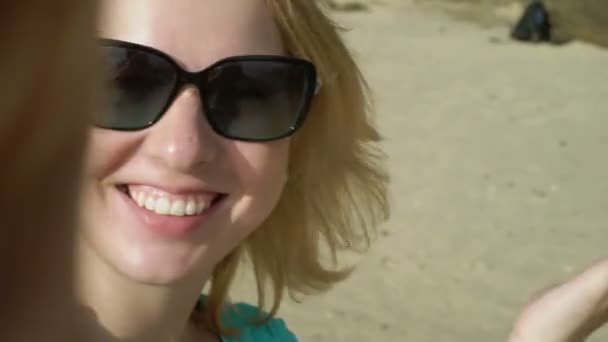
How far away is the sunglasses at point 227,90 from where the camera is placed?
1.18 metres

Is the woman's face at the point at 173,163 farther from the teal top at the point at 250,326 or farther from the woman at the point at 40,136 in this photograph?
the woman at the point at 40,136

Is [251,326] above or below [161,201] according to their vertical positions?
below

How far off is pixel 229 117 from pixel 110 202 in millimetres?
162

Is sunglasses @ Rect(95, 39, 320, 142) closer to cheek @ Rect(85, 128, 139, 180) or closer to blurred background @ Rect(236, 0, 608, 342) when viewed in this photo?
cheek @ Rect(85, 128, 139, 180)

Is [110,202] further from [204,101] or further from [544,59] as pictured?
[544,59]

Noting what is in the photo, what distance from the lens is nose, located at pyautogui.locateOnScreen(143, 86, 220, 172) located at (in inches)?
46.6

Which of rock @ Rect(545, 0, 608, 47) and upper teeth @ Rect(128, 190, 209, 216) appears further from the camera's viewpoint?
rock @ Rect(545, 0, 608, 47)

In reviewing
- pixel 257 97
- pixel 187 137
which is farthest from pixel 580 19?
pixel 187 137

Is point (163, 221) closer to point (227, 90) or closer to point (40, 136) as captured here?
point (227, 90)

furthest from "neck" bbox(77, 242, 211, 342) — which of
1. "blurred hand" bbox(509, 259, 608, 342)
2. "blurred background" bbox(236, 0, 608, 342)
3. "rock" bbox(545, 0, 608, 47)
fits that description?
"rock" bbox(545, 0, 608, 47)

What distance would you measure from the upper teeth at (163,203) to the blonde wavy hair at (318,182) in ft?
0.81

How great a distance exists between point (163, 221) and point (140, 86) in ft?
0.49

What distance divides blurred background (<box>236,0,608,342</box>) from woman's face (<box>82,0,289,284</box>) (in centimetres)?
65

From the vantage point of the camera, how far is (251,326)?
1676 mm
